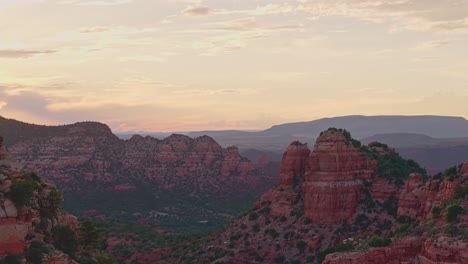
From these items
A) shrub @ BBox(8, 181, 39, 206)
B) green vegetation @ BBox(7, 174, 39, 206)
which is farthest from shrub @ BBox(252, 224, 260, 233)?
shrub @ BBox(8, 181, 39, 206)

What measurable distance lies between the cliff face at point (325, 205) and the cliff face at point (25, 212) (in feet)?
92.1

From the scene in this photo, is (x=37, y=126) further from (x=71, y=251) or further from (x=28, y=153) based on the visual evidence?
(x=71, y=251)

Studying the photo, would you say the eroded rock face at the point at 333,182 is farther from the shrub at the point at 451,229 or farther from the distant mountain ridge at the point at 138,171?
the distant mountain ridge at the point at 138,171

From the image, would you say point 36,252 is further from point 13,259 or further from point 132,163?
point 132,163

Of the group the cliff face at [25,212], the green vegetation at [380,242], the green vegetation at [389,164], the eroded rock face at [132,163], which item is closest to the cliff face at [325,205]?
the green vegetation at [389,164]

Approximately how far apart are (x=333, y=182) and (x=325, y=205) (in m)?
2.40

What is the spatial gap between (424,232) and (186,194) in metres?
91.0

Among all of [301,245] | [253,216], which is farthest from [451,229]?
[253,216]

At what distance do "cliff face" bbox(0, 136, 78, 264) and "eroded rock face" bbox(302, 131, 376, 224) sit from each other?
3451 centimetres

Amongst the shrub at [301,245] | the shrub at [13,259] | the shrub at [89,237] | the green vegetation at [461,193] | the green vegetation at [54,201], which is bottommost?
the shrub at [301,245]

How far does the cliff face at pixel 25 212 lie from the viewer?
29.0 m

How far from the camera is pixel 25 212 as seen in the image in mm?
30156

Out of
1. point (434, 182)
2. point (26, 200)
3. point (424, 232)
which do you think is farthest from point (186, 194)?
point (26, 200)

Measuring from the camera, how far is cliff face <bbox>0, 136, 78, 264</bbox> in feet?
95.3
